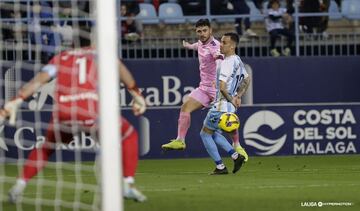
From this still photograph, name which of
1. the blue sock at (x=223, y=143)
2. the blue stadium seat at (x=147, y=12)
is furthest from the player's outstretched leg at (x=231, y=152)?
the blue stadium seat at (x=147, y=12)

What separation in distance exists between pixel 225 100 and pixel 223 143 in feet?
2.14

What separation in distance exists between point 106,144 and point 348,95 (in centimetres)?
1410

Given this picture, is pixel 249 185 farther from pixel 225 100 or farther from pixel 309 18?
pixel 309 18

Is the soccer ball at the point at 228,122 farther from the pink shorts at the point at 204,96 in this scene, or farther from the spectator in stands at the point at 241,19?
the spectator in stands at the point at 241,19

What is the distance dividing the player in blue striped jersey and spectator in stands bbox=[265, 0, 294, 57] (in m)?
6.13

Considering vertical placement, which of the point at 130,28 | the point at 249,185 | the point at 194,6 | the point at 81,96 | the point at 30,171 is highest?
the point at 194,6

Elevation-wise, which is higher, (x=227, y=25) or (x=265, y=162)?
(x=227, y=25)

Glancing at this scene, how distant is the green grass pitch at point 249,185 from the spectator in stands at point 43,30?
2.10 m

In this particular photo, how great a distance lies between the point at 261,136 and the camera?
829 inches

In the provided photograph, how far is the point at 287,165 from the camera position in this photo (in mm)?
18656

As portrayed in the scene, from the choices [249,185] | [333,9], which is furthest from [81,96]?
[333,9]

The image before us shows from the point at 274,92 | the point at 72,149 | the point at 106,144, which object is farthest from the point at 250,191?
the point at 274,92

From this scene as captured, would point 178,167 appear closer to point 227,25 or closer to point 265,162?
point 265,162

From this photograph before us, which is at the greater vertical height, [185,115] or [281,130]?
[185,115]
